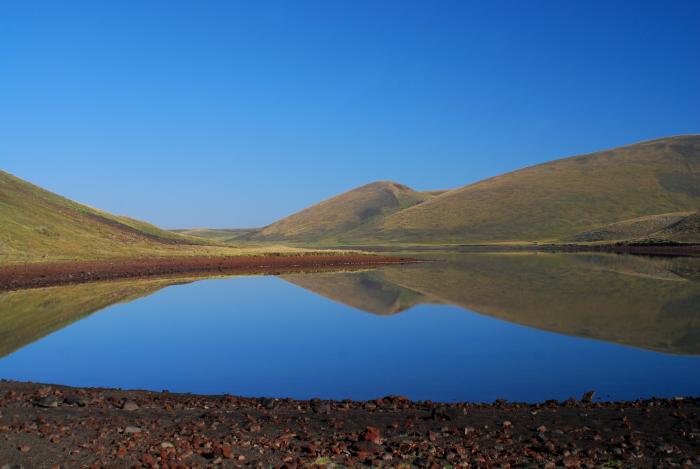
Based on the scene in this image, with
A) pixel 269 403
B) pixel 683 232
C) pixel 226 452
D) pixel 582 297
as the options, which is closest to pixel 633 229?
pixel 683 232

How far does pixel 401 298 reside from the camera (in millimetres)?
40188

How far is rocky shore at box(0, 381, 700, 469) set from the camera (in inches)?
407

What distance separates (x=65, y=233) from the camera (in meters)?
82.3

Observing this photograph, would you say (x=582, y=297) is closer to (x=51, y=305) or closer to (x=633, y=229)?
(x=51, y=305)

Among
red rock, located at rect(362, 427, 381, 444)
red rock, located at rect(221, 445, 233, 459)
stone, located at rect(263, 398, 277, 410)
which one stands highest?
red rock, located at rect(362, 427, 381, 444)

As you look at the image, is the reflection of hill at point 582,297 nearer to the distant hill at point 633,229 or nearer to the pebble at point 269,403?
the pebble at point 269,403

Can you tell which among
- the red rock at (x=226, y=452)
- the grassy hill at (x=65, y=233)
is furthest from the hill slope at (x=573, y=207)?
the red rock at (x=226, y=452)

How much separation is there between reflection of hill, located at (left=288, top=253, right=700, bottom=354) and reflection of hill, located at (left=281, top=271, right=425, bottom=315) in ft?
0.62

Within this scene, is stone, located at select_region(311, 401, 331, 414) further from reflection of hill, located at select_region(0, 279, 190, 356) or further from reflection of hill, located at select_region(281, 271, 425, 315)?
reflection of hill, located at select_region(281, 271, 425, 315)

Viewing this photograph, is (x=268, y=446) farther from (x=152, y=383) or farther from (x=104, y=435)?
(x=152, y=383)

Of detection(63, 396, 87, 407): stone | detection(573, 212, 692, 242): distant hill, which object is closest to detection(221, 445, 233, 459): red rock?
detection(63, 396, 87, 407): stone

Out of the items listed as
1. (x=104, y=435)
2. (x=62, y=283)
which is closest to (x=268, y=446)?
(x=104, y=435)

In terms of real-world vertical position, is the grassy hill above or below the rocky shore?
above

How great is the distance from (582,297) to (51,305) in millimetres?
30139
